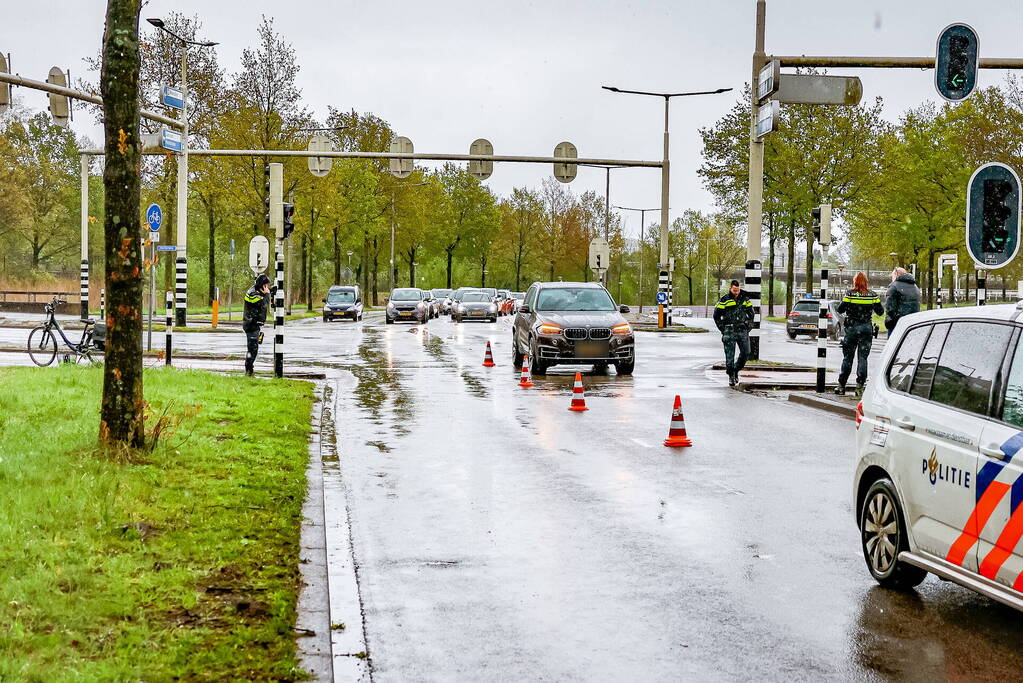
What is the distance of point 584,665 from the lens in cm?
547

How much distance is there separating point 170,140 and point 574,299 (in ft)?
27.5

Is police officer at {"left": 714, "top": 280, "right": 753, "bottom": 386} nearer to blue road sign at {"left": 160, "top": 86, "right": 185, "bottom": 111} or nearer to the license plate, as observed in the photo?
the license plate

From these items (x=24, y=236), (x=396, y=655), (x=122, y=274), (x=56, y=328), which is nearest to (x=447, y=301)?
(x=24, y=236)

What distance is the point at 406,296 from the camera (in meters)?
55.2

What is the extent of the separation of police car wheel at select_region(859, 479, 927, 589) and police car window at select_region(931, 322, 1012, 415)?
676 millimetres

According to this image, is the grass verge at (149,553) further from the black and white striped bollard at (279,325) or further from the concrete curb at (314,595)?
the black and white striped bollard at (279,325)

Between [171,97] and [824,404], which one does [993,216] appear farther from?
[171,97]

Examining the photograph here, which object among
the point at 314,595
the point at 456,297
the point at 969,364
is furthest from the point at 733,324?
the point at 456,297

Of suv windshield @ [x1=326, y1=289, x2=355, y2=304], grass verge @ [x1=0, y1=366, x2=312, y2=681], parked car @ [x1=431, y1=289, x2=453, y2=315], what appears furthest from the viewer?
parked car @ [x1=431, y1=289, x2=453, y2=315]

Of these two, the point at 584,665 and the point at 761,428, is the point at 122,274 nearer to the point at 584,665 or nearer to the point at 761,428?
the point at 584,665

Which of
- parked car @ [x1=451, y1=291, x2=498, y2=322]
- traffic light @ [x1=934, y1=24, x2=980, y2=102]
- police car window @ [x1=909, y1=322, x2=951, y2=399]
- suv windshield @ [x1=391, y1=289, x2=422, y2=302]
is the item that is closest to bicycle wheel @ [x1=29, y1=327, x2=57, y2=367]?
traffic light @ [x1=934, y1=24, x2=980, y2=102]

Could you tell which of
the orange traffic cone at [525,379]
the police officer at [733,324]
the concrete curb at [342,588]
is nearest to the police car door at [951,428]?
the concrete curb at [342,588]

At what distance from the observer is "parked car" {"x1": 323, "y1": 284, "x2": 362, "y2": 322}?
54156 mm

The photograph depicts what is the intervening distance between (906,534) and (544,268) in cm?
9055
